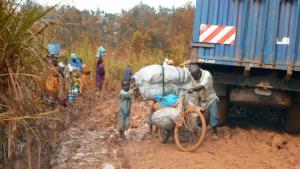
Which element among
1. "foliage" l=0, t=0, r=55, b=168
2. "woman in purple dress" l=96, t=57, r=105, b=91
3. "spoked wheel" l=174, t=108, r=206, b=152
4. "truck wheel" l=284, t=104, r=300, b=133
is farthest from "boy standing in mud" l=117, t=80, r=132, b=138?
"woman in purple dress" l=96, t=57, r=105, b=91

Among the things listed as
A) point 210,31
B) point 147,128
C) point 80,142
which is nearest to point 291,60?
point 210,31

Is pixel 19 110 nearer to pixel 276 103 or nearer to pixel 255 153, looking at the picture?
pixel 255 153

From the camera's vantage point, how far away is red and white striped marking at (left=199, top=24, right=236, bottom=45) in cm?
861

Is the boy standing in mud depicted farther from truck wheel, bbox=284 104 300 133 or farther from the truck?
truck wheel, bbox=284 104 300 133

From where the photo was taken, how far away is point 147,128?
9773mm

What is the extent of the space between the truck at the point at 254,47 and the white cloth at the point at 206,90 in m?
0.45

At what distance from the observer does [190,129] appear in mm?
7918

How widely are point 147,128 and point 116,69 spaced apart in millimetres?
9003

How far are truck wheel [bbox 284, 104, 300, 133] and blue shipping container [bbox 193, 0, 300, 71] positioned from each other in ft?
3.66

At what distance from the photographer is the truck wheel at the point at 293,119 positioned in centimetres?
902

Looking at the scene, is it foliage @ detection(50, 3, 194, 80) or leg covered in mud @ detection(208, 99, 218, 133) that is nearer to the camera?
leg covered in mud @ detection(208, 99, 218, 133)

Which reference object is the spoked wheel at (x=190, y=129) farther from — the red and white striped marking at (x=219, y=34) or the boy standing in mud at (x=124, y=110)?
the red and white striped marking at (x=219, y=34)

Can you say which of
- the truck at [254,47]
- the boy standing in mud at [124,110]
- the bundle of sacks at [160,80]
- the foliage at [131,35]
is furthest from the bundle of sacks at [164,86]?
the foliage at [131,35]

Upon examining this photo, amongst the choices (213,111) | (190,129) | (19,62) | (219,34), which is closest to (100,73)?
(219,34)
